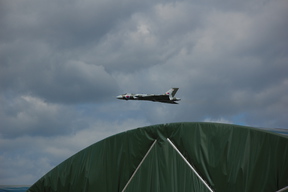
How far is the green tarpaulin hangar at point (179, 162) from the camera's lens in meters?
15.7

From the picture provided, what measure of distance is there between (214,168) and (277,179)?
2.74 m

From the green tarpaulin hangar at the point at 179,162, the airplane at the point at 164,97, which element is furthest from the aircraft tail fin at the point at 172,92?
the green tarpaulin hangar at the point at 179,162

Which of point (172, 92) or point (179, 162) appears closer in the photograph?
point (179, 162)

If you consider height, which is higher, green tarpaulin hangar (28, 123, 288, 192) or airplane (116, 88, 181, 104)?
airplane (116, 88, 181, 104)

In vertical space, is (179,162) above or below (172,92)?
below

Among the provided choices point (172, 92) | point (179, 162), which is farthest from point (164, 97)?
point (179, 162)

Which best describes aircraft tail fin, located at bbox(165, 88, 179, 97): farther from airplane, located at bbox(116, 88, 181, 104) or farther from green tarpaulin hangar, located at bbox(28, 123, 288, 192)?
green tarpaulin hangar, located at bbox(28, 123, 288, 192)

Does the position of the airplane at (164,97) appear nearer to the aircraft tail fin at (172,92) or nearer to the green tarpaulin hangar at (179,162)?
the aircraft tail fin at (172,92)

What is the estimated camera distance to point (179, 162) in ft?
59.0

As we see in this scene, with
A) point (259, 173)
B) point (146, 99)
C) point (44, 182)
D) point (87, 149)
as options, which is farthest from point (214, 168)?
point (146, 99)

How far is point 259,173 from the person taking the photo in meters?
15.7

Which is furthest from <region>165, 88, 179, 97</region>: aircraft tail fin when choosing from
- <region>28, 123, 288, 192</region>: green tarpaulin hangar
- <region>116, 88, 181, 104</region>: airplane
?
<region>28, 123, 288, 192</region>: green tarpaulin hangar

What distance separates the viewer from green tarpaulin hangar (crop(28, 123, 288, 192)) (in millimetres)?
15719

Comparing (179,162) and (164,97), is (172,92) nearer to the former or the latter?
(164,97)
